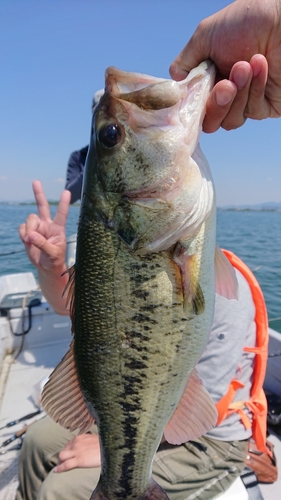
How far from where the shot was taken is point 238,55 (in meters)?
1.58

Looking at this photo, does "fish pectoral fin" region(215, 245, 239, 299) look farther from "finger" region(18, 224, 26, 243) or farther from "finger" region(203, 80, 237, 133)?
"finger" region(18, 224, 26, 243)

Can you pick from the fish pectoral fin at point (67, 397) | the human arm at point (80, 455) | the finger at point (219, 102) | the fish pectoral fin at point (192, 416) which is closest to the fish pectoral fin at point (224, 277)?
the fish pectoral fin at point (192, 416)

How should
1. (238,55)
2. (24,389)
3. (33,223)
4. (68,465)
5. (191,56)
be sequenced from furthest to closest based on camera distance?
(24,389) < (33,223) < (68,465) < (191,56) < (238,55)

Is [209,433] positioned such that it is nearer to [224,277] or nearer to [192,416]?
[192,416]

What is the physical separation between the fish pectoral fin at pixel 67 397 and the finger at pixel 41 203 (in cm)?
146

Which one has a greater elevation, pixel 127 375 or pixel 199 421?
pixel 127 375

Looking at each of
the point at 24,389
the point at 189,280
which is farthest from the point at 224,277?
the point at 24,389

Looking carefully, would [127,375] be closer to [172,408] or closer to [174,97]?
[172,408]

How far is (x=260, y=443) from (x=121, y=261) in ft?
6.57

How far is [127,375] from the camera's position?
147 centimetres

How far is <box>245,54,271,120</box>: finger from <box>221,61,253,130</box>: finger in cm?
3

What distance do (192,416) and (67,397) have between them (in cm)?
55

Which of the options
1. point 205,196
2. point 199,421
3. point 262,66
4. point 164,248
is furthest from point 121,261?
point 262,66

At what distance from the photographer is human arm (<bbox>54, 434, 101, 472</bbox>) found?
2393 millimetres
